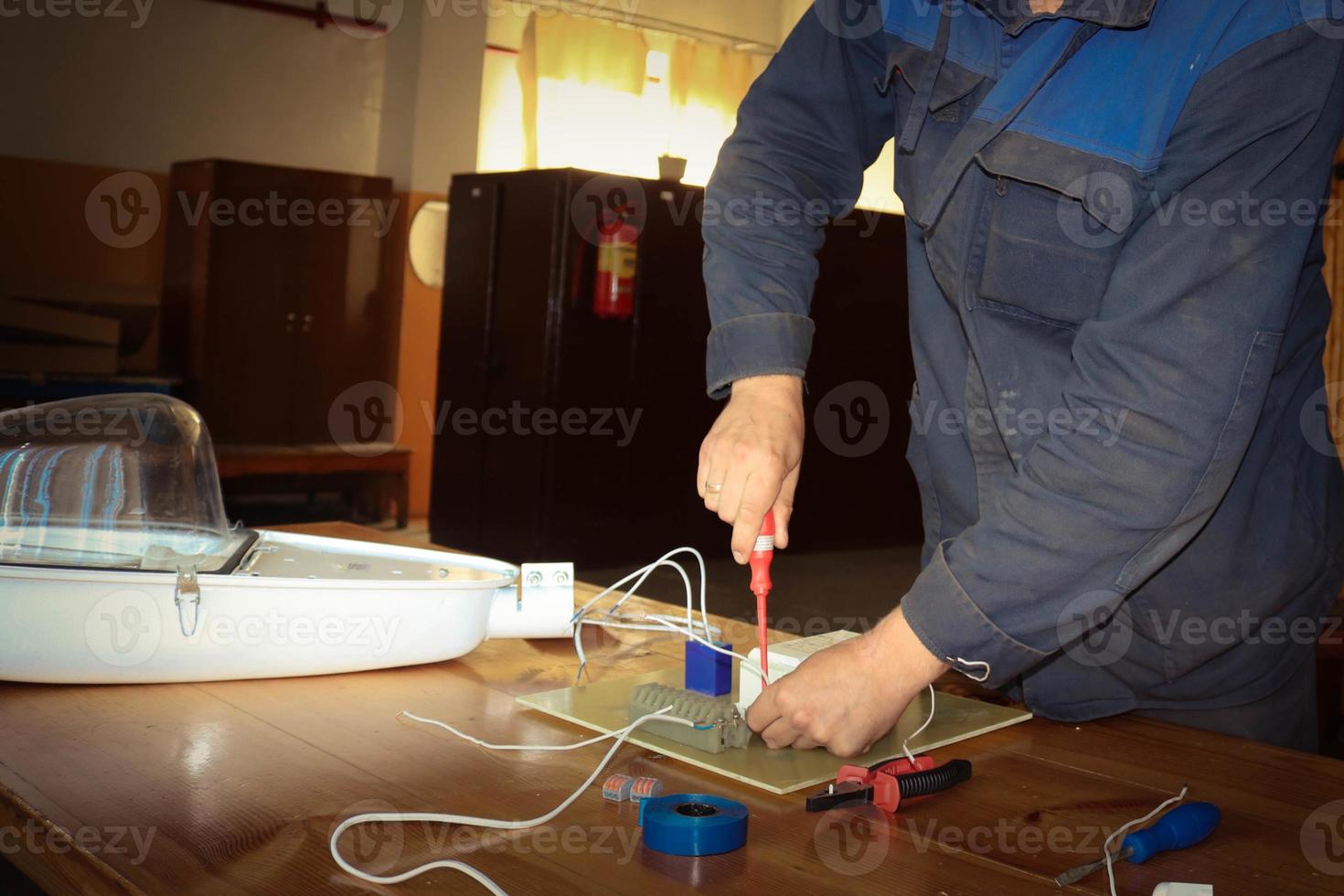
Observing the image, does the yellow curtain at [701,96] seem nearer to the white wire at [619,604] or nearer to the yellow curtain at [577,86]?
the yellow curtain at [577,86]

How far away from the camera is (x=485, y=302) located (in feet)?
14.9

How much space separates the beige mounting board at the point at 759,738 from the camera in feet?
2.78

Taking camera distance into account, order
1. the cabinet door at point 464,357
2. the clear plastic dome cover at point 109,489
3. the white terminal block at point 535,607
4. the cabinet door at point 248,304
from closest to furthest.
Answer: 1. the clear plastic dome cover at point 109,489
2. the white terminal block at point 535,607
3. the cabinet door at point 464,357
4. the cabinet door at point 248,304

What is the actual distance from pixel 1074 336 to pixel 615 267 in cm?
352

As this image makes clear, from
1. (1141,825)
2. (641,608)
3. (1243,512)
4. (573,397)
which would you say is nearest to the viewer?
(1141,825)

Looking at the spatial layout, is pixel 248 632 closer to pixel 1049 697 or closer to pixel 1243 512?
pixel 1049 697

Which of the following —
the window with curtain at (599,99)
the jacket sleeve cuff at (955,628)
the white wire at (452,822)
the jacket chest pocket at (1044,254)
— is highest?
the window with curtain at (599,99)

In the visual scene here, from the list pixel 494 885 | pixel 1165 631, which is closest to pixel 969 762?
pixel 1165 631

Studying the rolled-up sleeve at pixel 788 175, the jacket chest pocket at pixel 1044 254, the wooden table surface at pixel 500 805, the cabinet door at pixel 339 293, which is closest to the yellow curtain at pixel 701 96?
the cabinet door at pixel 339 293

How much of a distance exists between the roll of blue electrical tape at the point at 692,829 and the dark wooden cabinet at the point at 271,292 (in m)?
5.16

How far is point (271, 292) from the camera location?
5.64m

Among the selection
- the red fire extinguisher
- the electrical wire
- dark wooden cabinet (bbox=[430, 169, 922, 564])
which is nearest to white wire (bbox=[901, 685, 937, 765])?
the electrical wire

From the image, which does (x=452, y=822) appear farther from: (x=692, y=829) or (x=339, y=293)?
(x=339, y=293)

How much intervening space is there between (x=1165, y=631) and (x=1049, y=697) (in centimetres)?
11
